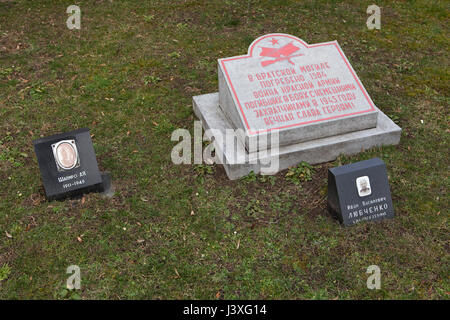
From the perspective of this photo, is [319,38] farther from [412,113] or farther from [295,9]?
[412,113]

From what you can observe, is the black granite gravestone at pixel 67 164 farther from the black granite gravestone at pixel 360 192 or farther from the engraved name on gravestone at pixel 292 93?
the black granite gravestone at pixel 360 192

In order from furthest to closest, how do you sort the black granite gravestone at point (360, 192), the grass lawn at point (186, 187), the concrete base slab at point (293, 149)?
the concrete base slab at point (293, 149), the black granite gravestone at point (360, 192), the grass lawn at point (186, 187)

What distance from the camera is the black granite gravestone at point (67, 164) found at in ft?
17.5

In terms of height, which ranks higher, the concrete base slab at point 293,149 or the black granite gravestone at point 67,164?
the black granite gravestone at point 67,164

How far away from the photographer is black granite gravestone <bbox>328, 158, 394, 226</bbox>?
4.89m

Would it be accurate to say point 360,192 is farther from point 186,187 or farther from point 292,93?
point 186,187

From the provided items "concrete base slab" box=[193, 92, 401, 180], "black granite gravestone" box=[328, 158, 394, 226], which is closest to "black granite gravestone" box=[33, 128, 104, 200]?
"concrete base slab" box=[193, 92, 401, 180]

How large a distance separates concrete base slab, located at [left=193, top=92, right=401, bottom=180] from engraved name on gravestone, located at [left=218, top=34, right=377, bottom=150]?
0.10m

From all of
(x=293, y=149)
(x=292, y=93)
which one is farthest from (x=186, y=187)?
(x=292, y=93)

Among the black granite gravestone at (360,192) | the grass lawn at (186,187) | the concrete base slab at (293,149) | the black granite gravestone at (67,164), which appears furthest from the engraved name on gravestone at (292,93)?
the black granite gravestone at (67,164)

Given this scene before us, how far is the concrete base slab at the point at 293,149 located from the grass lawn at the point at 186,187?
146mm

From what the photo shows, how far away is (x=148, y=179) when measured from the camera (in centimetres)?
591
